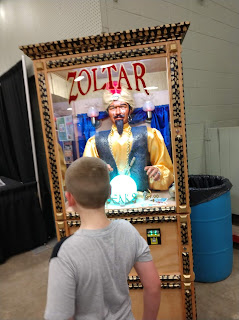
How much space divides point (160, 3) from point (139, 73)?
148cm

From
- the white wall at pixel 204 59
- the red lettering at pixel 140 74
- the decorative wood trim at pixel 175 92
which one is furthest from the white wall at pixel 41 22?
the decorative wood trim at pixel 175 92

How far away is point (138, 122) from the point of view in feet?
6.63

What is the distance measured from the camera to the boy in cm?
87

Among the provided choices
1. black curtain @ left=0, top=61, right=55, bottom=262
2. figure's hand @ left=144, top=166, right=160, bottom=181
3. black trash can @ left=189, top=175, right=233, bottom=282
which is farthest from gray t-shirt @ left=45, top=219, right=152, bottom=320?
black curtain @ left=0, top=61, right=55, bottom=262

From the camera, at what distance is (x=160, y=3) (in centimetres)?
280

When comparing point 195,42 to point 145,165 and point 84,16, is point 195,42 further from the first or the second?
point 145,165

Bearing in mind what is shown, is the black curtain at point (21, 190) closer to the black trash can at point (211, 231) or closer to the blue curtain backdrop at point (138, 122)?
the blue curtain backdrop at point (138, 122)

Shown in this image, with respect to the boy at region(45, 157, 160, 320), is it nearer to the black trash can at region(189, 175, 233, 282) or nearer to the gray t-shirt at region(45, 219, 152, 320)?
the gray t-shirt at region(45, 219, 152, 320)

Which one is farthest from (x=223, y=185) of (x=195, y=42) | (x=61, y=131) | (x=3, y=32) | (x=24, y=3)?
(x=3, y=32)

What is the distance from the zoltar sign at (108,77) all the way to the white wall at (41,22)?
28.7 inches

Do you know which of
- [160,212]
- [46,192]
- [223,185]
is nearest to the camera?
[160,212]

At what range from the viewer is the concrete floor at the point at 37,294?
2.11 metres

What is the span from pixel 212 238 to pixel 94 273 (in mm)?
1749

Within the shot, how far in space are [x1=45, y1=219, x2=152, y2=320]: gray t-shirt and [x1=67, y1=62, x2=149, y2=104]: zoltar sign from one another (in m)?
1.12
